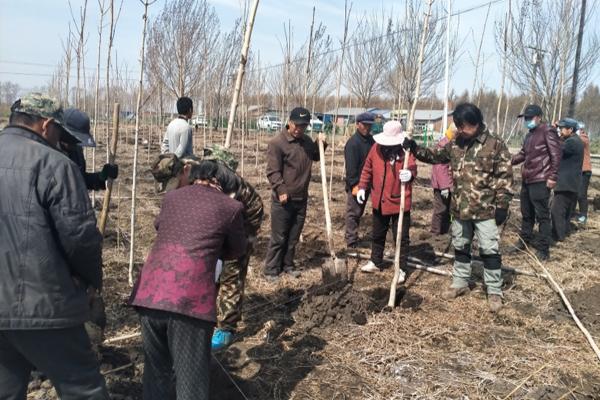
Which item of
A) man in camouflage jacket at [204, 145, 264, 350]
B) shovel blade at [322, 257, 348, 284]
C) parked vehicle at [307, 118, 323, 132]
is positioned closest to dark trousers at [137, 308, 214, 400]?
man in camouflage jacket at [204, 145, 264, 350]

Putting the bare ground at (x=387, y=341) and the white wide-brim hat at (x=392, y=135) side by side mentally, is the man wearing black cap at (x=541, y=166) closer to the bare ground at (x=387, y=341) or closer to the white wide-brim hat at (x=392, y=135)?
the bare ground at (x=387, y=341)

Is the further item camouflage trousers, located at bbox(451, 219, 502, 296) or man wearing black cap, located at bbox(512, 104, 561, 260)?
man wearing black cap, located at bbox(512, 104, 561, 260)

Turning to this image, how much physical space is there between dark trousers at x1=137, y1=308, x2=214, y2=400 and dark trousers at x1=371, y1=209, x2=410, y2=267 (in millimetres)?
3028

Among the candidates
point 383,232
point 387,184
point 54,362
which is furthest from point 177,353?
point 383,232

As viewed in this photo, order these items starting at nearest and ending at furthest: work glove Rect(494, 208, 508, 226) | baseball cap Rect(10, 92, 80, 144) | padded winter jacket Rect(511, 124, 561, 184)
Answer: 1. baseball cap Rect(10, 92, 80, 144)
2. work glove Rect(494, 208, 508, 226)
3. padded winter jacket Rect(511, 124, 561, 184)

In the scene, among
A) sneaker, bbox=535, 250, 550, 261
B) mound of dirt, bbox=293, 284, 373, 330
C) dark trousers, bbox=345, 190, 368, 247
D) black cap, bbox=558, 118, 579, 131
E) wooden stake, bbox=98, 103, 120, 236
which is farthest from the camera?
black cap, bbox=558, 118, 579, 131

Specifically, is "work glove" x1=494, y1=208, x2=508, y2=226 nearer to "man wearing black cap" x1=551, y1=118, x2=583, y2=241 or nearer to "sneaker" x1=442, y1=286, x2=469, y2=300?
"sneaker" x1=442, y1=286, x2=469, y2=300

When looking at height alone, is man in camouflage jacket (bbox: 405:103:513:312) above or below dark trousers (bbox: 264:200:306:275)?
above

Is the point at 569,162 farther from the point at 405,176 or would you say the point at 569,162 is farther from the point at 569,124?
the point at 405,176

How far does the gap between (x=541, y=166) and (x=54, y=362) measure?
575 centimetres

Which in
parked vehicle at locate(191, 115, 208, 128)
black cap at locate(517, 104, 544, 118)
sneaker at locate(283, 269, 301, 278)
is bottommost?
sneaker at locate(283, 269, 301, 278)

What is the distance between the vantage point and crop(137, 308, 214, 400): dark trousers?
2.17m

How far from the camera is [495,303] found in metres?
4.32

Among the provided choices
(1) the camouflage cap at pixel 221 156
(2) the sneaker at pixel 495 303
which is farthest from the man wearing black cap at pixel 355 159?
(1) the camouflage cap at pixel 221 156
